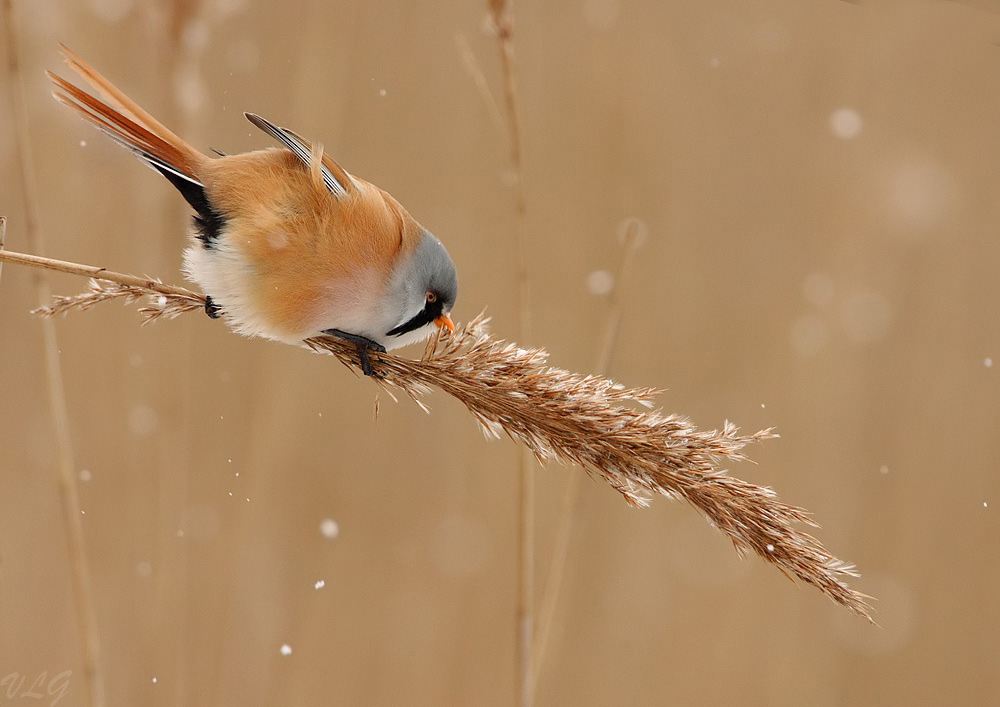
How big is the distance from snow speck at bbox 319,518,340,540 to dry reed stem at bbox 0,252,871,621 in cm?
97

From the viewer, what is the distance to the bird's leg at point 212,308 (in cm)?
120

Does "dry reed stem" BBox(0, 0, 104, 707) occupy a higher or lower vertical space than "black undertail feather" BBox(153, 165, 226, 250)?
lower

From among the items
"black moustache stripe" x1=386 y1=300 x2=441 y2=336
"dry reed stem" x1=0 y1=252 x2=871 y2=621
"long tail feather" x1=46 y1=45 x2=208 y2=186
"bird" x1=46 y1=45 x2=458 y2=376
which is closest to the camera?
"dry reed stem" x1=0 y1=252 x2=871 y2=621

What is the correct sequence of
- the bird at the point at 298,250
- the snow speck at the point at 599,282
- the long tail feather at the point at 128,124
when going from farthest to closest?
the snow speck at the point at 599,282, the bird at the point at 298,250, the long tail feather at the point at 128,124

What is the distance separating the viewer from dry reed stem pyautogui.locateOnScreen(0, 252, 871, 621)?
0.94 meters

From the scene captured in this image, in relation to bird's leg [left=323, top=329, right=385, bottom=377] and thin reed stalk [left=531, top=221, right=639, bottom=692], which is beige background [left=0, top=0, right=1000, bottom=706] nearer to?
thin reed stalk [left=531, top=221, right=639, bottom=692]

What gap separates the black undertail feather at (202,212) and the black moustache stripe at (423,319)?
340 millimetres

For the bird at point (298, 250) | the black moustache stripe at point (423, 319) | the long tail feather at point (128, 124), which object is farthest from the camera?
the black moustache stripe at point (423, 319)

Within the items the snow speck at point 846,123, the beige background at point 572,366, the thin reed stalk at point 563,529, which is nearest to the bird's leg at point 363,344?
the thin reed stalk at point 563,529

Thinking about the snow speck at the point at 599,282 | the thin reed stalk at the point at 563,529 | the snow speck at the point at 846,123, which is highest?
the snow speck at the point at 846,123

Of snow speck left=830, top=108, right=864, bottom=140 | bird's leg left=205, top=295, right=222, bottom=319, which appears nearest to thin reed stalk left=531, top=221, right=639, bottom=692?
bird's leg left=205, top=295, right=222, bottom=319

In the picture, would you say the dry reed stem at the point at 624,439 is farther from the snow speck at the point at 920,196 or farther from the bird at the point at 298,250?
the snow speck at the point at 920,196

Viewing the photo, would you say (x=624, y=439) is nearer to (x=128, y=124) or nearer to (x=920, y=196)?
(x=128, y=124)

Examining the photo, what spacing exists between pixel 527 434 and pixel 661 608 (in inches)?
52.5
